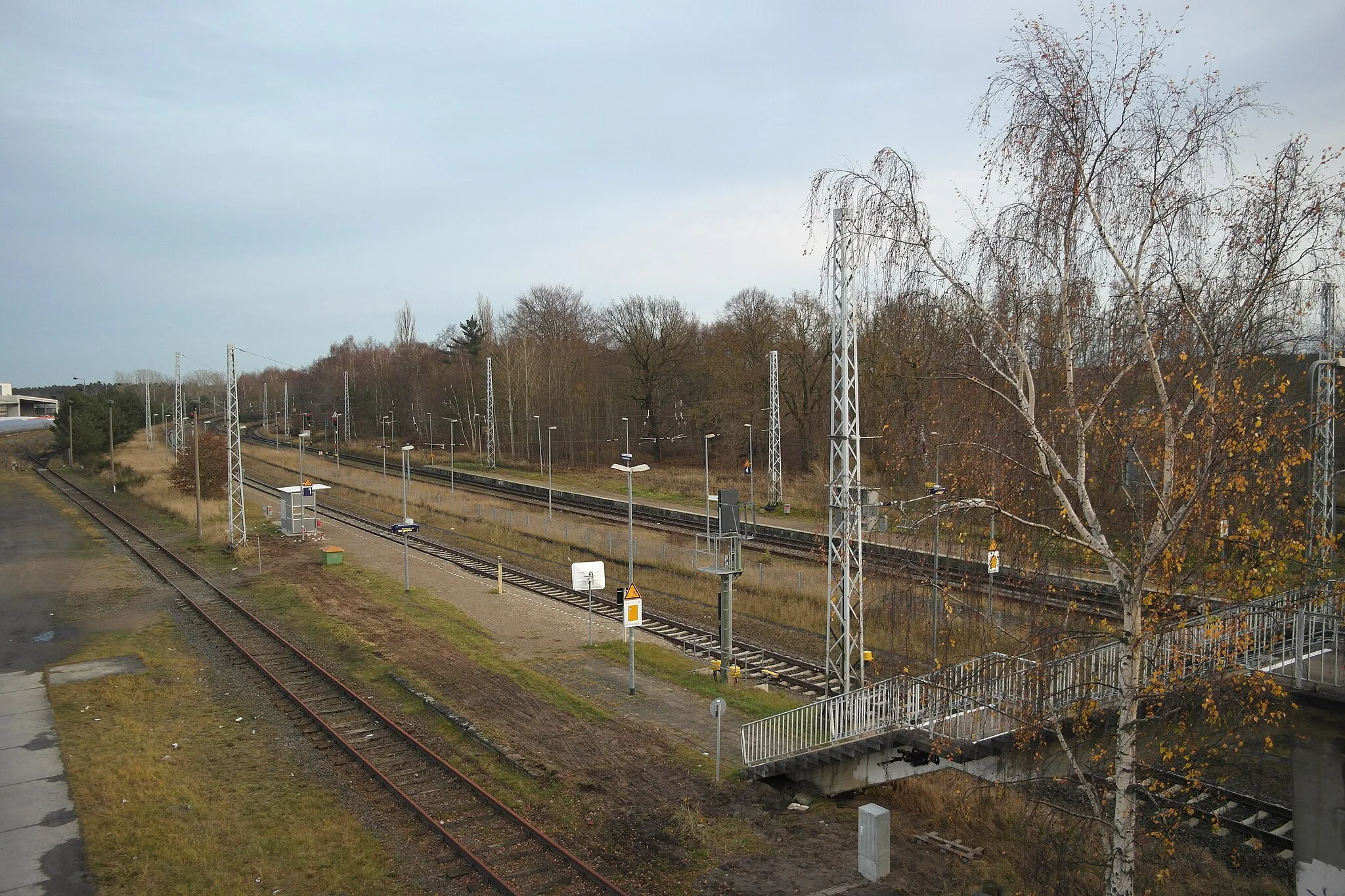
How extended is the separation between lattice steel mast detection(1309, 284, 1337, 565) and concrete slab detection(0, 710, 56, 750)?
62.4 feet

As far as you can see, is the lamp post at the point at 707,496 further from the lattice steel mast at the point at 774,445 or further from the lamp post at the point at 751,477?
the lattice steel mast at the point at 774,445

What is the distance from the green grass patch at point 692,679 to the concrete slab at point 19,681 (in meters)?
12.2

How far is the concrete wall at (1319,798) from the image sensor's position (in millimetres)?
8992

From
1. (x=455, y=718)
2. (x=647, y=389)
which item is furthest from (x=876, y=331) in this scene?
(x=647, y=389)

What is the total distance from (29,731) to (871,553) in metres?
18.2

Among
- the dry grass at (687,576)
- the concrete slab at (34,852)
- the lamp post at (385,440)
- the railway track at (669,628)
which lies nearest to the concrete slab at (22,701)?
the concrete slab at (34,852)

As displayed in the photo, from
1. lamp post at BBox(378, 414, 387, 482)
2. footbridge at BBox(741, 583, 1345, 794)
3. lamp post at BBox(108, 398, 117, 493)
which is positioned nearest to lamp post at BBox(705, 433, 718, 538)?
footbridge at BBox(741, 583, 1345, 794)

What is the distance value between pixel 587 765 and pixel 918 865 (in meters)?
5.47

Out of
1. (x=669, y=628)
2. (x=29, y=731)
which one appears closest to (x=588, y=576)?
(x=669, y=628)

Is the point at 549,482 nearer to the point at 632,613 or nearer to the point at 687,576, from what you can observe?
the point at 687,576

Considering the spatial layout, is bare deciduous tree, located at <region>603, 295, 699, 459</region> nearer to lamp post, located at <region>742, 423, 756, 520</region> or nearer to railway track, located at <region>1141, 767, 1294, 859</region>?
lamp post, located at <region>742, 423, 756, 520</region>

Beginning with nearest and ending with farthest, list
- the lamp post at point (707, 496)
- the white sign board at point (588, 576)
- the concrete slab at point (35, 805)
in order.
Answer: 1. the concrete slab at point (35, 805)
2. the white sign board at point (588, 576)
3. the lamp post at point (707, 496)

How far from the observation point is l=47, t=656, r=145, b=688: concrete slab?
19641mm

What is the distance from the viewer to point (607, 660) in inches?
834
